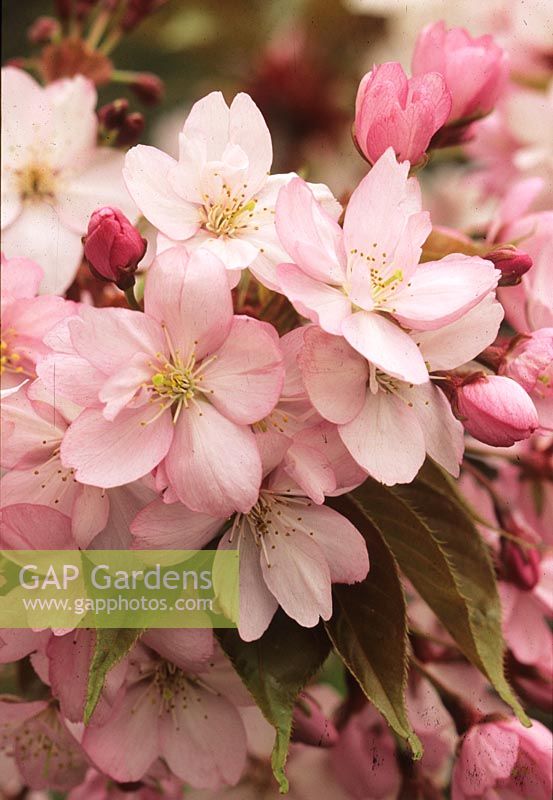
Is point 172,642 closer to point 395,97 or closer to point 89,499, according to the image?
point 89,499

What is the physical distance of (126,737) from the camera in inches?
17.9

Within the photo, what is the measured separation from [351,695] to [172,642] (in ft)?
0.51

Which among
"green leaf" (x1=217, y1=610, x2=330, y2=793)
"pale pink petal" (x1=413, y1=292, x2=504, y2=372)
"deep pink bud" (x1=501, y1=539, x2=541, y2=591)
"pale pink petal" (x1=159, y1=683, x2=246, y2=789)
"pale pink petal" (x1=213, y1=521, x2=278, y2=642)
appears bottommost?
"pale pink petal" (x1=159, y1=683, x2=246, y2=789)

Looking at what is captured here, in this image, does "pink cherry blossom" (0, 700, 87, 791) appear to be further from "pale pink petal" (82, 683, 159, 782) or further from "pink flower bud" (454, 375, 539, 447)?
"pink flower bud" (454, 375, 539, 447)

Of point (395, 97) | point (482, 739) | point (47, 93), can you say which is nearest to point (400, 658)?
point (482, 739)

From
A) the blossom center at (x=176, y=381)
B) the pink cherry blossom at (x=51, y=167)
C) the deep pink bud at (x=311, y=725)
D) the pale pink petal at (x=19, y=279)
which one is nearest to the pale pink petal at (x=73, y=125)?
the pink cherry blossom at (x=51, y=167)

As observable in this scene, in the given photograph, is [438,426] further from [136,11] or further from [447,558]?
[136,11]

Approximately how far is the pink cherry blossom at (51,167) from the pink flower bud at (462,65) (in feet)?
0.54

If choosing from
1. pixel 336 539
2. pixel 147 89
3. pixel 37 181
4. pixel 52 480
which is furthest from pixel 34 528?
pixel 147 89

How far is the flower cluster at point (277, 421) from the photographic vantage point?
362 mm

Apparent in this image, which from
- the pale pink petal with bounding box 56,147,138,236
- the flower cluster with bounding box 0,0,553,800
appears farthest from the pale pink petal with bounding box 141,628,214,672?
the pale pink petal with bounding box 56,147,138,236

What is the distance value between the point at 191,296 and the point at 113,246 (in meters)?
0.04

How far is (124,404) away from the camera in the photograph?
35 cm

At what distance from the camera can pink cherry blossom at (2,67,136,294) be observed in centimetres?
50
